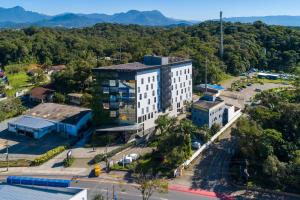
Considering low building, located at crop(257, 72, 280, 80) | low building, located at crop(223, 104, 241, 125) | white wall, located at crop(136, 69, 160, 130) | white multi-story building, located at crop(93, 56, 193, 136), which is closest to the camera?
white multi-story building, located at crop(93, 56, 193, 136)

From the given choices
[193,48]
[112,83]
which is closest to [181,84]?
Answer: [112,83]

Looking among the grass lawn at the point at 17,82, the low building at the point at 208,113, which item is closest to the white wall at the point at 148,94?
the low building at the point at 208,113

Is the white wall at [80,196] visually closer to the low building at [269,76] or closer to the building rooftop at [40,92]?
the building rooftop at [40,92]

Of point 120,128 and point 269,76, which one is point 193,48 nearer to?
point 269,76

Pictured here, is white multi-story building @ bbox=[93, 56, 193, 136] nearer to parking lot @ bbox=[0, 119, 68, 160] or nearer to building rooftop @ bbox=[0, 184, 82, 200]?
parking lot @ bbox=[0, 119, 68, 160]

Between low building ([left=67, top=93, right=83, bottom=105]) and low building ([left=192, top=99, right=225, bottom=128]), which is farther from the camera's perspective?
low building ([left=67, top=93, right=83, bottom=105])

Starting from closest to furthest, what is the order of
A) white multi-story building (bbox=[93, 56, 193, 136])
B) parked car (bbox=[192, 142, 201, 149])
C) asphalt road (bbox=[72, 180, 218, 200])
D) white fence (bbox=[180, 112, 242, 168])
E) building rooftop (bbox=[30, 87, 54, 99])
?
1. asphalt road (bbox=[72, 180, 218, 200])
2. white fence (bbox=[180, 112, 242, 168])
3. parked car (bbox=[192, 142, 201, 149])
4. white multi-story building (bbox=[93, 56, 193, 136])
5. building rooftop (bbox=[30, 87, 54, 99])

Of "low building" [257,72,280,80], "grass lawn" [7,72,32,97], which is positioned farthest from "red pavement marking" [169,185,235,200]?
"low building" [257,72,280,80]
